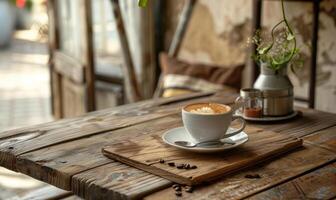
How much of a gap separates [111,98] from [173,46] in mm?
555

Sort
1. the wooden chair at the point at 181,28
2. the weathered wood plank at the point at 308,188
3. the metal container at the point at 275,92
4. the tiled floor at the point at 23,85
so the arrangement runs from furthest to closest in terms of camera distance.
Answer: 1. the tiled floor at the point at 23,85
2. the wooden chair at the point at 181,28
3. the metal container at the point at 275,92
4. the weathered wood plank at the point at 308,188

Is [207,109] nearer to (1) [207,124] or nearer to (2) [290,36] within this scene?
(1) [207,124]

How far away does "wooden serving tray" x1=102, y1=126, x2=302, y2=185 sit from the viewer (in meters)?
1.16

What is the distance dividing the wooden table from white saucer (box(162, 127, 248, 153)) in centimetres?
8

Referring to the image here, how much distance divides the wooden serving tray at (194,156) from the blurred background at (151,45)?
1143 mm

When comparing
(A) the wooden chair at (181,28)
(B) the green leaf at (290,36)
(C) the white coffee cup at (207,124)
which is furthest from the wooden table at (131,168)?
(A) the wooden chair at (181,28)

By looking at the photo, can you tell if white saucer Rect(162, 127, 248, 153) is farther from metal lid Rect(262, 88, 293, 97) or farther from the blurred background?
the blurred background

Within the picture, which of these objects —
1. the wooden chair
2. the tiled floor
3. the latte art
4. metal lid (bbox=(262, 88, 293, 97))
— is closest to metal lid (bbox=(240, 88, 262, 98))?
metal lid (bbox=(262, 88, 293, 97))

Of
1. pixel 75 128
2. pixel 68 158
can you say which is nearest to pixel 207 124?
pixel 68 158

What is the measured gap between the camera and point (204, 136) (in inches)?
51.1

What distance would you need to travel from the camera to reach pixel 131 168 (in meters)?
1.22

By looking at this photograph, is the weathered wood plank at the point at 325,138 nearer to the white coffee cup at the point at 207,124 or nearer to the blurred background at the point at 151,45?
the white coffee cup at the point at 207,124

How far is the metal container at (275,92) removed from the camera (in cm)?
161

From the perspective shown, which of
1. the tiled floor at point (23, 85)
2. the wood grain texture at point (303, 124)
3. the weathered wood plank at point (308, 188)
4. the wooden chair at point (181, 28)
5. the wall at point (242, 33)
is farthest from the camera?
the tiled floor at point (23, 85)
